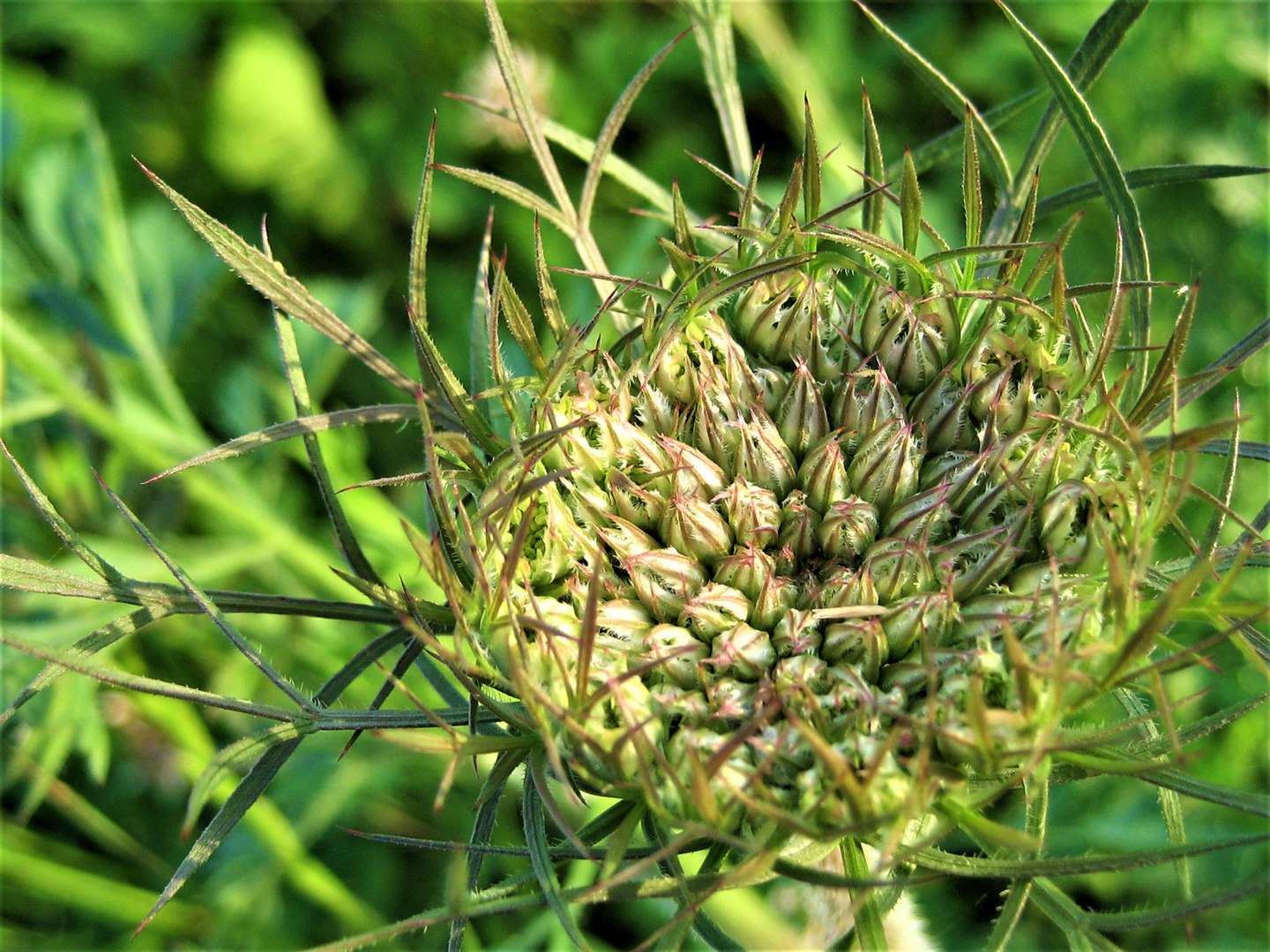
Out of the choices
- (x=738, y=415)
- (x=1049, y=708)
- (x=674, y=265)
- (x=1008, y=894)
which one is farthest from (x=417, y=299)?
(x=1008, y=894)

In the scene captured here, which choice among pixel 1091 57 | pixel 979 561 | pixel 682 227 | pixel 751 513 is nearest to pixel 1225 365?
pixel 979 561

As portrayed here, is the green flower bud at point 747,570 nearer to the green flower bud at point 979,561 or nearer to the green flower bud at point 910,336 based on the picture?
the green flower bud at point 979,561

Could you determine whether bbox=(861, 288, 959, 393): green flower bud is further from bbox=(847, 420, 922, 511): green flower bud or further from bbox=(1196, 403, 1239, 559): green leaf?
bbox=(1196, 403, 1239, 559): green leaf

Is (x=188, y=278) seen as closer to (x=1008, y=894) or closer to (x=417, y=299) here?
(x=417, y=299)

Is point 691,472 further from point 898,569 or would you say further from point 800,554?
point 898,569

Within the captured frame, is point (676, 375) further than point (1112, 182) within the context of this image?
Yes
